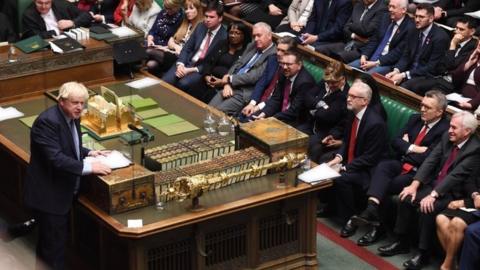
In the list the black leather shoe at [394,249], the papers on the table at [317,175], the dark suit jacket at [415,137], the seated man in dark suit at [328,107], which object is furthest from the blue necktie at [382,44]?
the papers on the table at [317,175]

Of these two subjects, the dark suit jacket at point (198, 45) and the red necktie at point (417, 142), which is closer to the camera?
the red necktie at point (417, 142)

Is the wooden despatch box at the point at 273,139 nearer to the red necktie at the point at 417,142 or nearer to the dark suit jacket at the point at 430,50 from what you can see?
the red necktie at the point at 417,142

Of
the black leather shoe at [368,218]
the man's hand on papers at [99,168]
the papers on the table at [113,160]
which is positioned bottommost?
the black leather shoe at [368,218]

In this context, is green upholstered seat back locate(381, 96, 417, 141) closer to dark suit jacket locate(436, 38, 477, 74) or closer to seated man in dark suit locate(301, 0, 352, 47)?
dark suit jacket locate(436, 38, 477, 74)

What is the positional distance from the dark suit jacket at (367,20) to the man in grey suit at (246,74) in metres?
0.98

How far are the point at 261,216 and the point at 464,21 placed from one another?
321 cm

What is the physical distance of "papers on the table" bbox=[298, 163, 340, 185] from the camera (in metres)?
6.61

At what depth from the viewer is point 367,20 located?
30.9ft

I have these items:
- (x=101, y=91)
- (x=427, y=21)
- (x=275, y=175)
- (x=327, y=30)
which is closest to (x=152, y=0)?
(x=327, y=30)

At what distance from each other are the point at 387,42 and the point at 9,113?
362 cm

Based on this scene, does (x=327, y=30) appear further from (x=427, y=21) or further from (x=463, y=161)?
(x=463, y=161)

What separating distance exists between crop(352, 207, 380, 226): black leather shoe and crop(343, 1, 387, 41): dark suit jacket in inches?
104

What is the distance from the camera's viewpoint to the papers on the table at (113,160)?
20.5 ft

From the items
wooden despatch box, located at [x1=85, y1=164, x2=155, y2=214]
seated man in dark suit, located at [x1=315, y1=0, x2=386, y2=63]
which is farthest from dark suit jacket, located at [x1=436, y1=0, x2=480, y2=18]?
wooden despatch box, located at [x1=85, y1=164, x2=155, y2=214]
